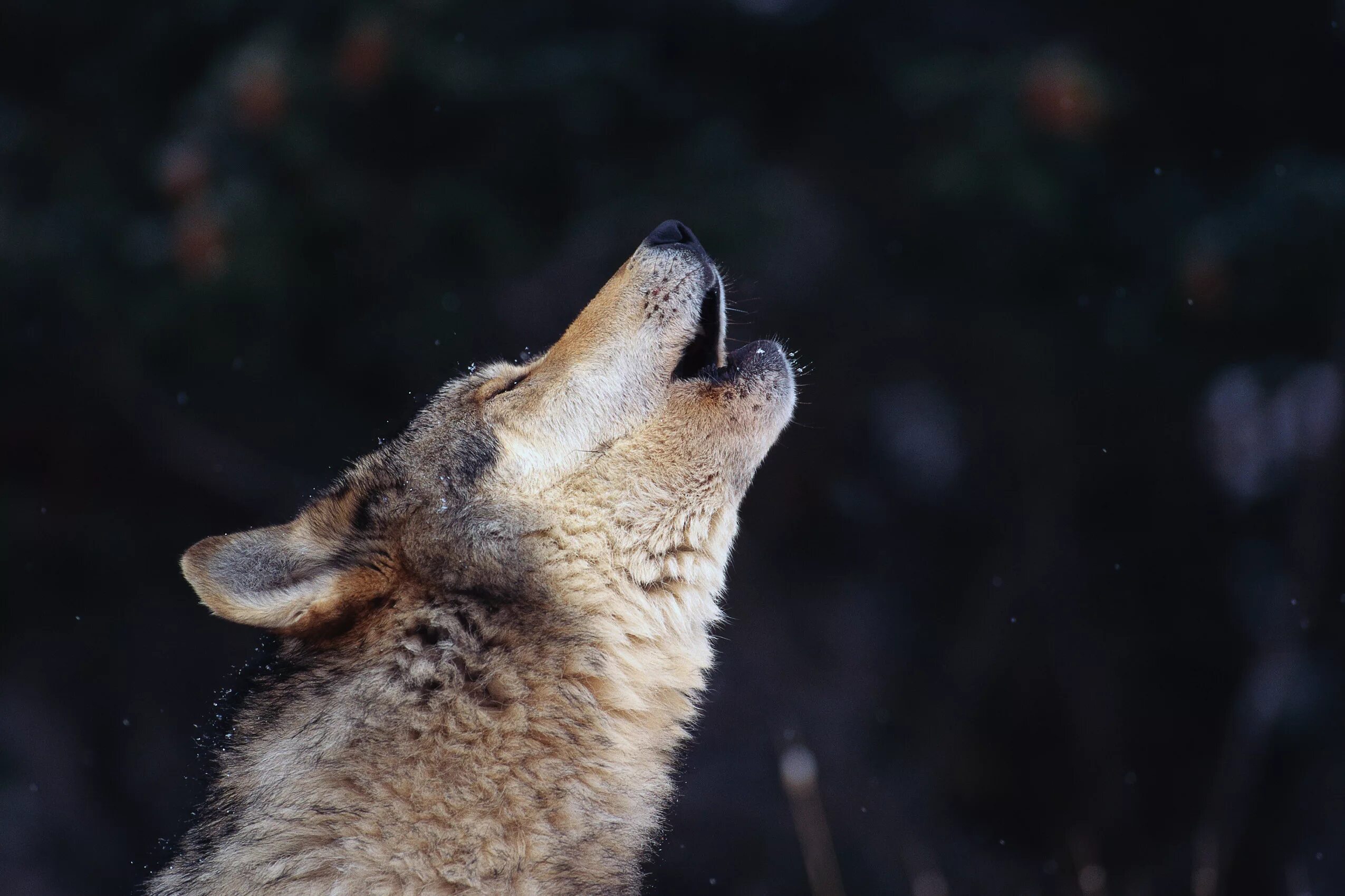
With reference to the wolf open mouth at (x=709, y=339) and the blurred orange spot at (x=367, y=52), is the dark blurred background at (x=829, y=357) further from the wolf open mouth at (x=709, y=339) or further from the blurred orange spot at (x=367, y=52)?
the wolf open mouth at (x=709, y=339)

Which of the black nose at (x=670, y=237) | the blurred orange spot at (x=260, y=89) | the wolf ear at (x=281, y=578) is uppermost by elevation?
the blurred orange spot at (x=260, y=89)

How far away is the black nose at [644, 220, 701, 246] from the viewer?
3004 millimetres

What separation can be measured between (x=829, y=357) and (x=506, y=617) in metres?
4.65

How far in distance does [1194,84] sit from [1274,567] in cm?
262

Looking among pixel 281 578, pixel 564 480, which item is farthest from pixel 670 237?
pixel 281 578

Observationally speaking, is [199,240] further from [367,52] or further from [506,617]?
[506,617]

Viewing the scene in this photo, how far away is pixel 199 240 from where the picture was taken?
5.36 m

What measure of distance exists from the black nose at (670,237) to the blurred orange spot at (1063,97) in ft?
8.77

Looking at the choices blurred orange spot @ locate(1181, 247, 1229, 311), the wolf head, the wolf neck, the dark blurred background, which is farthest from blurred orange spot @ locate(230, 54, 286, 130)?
blurred orange spot @ locate(1181, 247, 1229, 311)

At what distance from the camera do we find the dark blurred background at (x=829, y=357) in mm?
5266

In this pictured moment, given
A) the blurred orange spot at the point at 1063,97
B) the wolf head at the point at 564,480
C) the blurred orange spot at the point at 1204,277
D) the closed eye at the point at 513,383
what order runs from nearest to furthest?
the wolf head at the point at 564,480 → the closed eye at the point at 513,383 → the blurred orange spot at the point at 1204,277 → the blurred orange spot at the point at 1063,97

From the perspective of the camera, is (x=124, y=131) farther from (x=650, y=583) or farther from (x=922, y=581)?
(x=922, y=581)

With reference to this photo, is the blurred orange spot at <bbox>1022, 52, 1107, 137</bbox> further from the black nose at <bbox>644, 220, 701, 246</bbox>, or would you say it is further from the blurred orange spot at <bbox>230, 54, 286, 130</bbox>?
the blurred orange spot at <bbox>230, 54, 286, 130</bbox>

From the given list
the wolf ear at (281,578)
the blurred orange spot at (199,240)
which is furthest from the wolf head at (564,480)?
the blurred orange spot at (199,240)
